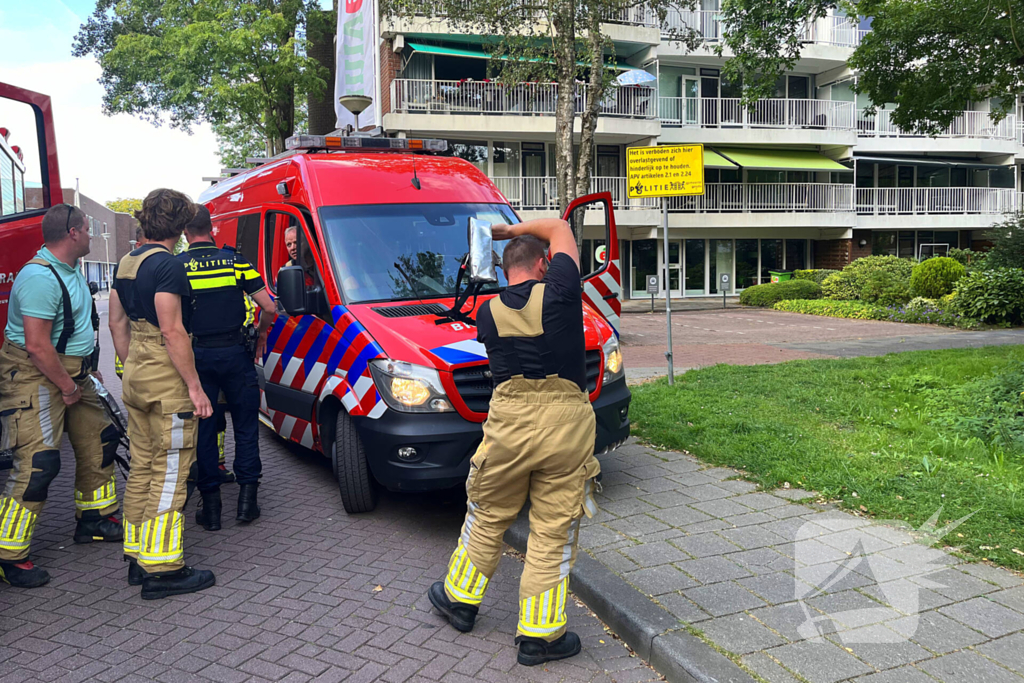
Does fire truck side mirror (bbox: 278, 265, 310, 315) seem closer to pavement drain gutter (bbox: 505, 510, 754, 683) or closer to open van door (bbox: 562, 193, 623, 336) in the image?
open van door (bbox: 562, 193, 623, 336)

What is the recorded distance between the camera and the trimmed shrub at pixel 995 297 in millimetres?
15719

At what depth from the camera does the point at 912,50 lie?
39.0 feet

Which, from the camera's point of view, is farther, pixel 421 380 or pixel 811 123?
pixel 811 123

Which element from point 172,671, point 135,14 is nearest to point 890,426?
point 172,671

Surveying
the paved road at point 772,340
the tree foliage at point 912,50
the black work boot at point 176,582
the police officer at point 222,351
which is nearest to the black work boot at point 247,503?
the police officer at point 222,351

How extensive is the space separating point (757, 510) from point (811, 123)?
27982 mm

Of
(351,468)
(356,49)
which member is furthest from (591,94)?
(351,468)

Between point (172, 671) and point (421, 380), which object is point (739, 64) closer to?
point (421, 380)

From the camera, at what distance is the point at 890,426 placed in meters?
6.90

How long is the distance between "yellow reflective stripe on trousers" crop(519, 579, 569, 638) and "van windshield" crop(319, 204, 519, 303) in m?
2.75

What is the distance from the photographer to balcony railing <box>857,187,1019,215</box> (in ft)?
101

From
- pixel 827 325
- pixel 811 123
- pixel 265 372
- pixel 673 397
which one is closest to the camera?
pixel 265 372

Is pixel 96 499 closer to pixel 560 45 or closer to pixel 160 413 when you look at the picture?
pixel 160 413

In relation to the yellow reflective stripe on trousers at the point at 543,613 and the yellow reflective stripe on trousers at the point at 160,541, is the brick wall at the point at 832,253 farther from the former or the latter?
the yellow reflective stripe on trousers at the point at 160,541
